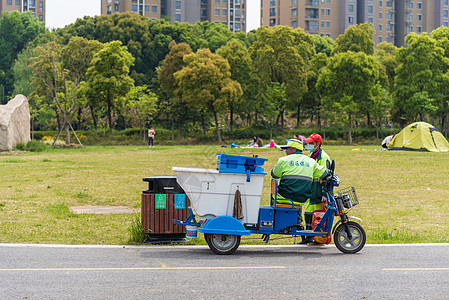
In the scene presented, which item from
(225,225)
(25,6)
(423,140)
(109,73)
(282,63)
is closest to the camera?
(225,225)

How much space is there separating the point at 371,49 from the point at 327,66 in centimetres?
972

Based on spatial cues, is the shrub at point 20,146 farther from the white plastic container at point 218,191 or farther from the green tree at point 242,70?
the white plastic container at point 218,191

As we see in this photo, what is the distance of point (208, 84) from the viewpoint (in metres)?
56.2

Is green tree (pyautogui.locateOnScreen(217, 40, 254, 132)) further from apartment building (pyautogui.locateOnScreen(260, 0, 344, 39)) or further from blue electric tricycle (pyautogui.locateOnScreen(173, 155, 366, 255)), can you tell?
apartment building (pyautogui.locateOnScreen(260, 0, 344, 39))

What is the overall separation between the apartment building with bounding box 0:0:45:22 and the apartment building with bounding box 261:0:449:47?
195 feet

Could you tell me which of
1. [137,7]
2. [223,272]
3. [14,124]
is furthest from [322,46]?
[223,272]

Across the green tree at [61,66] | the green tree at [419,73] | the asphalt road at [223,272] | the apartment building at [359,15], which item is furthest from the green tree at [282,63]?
the apartment building at [359,15]

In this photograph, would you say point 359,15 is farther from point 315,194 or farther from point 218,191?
point 218,191

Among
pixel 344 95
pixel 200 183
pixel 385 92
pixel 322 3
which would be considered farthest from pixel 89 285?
pixel 322 3

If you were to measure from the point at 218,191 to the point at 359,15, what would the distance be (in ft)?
423

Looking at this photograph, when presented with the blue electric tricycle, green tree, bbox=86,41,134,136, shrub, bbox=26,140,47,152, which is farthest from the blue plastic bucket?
green tree, bbox=86,41,134,136

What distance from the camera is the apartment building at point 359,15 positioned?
12300 centimetres

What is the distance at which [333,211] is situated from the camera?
29.7 ft

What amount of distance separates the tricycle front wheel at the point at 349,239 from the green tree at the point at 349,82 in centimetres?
4962
